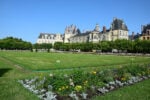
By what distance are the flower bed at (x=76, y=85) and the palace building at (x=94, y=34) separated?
358ft

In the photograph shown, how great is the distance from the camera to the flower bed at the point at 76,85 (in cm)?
912

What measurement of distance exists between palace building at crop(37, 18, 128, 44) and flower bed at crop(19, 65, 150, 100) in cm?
10926

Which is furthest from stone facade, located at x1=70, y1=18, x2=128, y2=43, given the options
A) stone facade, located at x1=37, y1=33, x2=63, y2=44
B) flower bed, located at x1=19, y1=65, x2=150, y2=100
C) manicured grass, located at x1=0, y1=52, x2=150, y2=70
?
flower bed, located at x1=19, y1=65, x2=150, y2=100

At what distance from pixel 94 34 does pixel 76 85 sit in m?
125

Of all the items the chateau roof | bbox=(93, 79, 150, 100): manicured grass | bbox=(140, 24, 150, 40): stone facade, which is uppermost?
the chateau roof

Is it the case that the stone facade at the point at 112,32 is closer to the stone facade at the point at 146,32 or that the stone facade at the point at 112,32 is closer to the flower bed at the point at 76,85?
the stone facade at the point at 146,32

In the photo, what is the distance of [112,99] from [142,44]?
64.2 metres

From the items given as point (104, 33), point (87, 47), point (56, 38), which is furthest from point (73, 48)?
point (56, 38)

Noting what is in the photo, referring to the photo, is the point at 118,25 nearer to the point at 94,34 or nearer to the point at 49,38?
the point at 94,34

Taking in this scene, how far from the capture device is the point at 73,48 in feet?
358

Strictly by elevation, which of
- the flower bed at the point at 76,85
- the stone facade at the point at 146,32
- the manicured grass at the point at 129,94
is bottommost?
the manicured grass at the point at 129,94

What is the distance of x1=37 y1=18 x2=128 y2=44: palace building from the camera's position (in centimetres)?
11988

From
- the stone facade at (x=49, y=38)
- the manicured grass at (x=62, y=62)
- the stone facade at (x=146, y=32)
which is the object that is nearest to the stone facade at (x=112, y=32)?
the stone facade at (x=146, y=32)

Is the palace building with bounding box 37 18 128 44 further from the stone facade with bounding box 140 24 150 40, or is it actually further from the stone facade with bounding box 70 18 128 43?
the stone facade with bounding box 140 24 150 40
